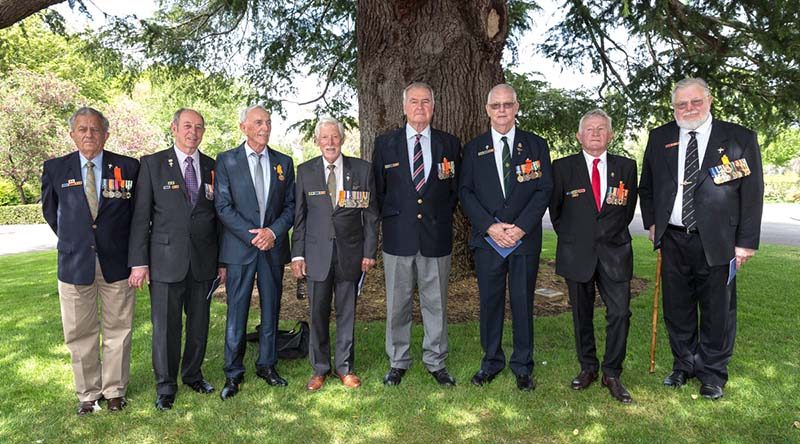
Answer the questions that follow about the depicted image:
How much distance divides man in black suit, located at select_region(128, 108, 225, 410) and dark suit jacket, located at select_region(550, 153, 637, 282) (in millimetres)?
2562

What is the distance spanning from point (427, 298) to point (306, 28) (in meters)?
8.22

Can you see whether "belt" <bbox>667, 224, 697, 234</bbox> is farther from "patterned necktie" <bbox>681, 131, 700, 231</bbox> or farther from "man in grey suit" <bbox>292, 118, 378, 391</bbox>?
"man in grey suit" <bbox>292, 118, 378, 391</bbox>

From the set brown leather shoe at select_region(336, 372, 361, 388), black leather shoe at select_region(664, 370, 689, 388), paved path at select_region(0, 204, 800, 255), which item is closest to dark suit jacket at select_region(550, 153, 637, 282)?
black leather shoe at select_region(664, 370, 689, 388)

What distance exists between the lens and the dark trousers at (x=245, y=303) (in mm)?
4168

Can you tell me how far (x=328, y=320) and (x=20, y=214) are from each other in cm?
2984

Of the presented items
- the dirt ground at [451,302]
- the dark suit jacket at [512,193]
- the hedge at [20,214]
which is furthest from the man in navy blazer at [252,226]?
the hedge at [20,214]

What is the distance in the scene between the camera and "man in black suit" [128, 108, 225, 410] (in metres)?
3.88

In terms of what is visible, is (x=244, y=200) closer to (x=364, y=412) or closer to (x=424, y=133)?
(x=424, y=133)

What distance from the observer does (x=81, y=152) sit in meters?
3.79

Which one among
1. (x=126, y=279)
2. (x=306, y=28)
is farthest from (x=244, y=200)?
(x=306, y=28)

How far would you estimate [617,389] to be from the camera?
158 inches

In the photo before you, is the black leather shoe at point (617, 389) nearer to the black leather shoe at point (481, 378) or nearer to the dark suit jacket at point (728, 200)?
the black leather shoe at point (481, 378)

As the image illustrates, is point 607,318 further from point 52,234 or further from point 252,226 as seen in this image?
point 52,234

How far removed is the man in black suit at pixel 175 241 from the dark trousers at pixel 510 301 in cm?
203
